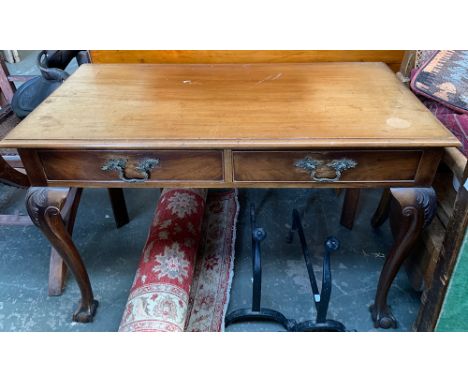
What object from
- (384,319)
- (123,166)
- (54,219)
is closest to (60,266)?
(54,219)

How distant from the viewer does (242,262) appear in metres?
1.75

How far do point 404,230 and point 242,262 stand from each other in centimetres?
76

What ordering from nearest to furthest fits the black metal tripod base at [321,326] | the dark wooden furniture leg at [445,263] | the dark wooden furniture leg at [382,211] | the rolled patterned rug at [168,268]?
the dark wooden furniture leg at [445,263]
the rolled patterned rug at [168,268]
the black metal tripod base at [321,326]
the dark wooden furniture leg at [382,211]

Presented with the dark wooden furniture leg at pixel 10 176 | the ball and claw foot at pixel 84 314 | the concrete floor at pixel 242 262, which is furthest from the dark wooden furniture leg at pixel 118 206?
the ball and claw foot at pixel 84 314

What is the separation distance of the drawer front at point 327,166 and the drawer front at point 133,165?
0.09 meters

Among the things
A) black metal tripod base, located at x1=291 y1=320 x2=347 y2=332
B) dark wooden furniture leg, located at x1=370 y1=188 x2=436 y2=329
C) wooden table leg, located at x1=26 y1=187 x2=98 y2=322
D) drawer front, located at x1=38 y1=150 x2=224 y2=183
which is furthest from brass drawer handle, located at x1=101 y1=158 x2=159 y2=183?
black metal tripod base, located at x1=291 y1=320 x2=347 y2=332

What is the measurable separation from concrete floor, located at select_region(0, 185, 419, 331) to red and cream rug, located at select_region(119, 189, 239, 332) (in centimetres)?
8

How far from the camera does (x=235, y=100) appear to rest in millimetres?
1244

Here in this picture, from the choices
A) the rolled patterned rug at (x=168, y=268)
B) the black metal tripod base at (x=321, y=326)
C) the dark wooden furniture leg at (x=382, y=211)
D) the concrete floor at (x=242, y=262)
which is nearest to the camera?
the rolled patterned rug at (x=168, y=268)

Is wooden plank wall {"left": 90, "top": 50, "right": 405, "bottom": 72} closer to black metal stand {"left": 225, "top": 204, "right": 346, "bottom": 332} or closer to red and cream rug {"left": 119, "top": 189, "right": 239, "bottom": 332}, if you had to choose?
red and cream rug {"left": 119, "top": 189, "right": 239, "bottom": 332}

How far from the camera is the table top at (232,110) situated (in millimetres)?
1037

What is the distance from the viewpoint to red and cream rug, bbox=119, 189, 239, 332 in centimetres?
130

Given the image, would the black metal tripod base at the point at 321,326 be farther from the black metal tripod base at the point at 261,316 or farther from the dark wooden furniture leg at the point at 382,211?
the dark wooden furniture leg at the point at 382,211

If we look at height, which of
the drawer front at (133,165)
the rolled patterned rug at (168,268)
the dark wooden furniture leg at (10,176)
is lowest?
the rolled patterned rug at (168,268)
